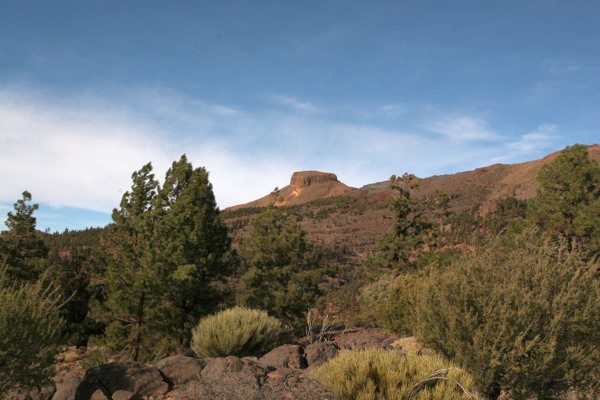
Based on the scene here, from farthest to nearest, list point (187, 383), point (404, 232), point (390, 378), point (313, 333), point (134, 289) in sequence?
point (404, 232) < point (313, 333) < point (134, 289) < point (187, 383) < point (390, 378)

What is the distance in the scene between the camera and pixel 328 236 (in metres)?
87.5

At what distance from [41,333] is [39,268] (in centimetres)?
2189

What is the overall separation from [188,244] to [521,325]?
15.0 m

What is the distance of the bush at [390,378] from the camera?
567 cm

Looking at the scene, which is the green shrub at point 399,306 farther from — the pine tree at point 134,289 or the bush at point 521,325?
the pine tree at point 134,289

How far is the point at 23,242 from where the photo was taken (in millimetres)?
25188

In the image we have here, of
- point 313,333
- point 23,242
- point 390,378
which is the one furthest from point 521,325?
point 23,242

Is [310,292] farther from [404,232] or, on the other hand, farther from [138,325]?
[138,325]

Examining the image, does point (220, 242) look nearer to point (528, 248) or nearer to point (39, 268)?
point (39, 268)

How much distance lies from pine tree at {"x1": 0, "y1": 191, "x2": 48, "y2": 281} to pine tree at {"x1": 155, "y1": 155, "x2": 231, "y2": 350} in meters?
10.2

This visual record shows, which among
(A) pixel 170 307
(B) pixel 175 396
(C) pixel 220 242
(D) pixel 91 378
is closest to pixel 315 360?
(B) pixel 175 396

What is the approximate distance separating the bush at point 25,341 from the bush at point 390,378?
179 inches

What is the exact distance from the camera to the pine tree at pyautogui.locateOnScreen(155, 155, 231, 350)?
730 inches

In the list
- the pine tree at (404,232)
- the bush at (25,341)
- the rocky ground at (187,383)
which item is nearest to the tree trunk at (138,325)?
the rocky ground at (187,383)
